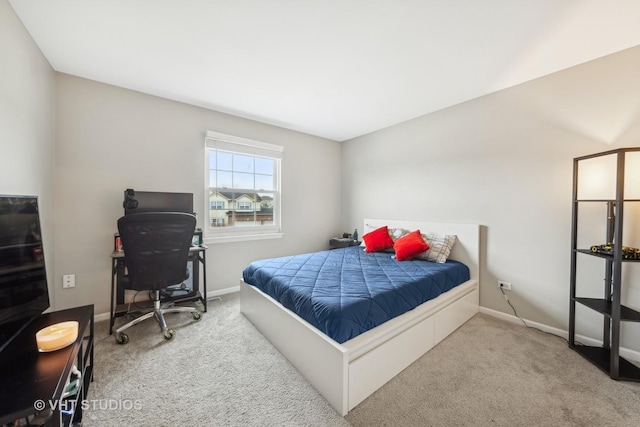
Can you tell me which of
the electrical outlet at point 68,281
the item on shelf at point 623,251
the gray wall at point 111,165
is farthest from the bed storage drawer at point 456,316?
the electrical outlet at point 68,281

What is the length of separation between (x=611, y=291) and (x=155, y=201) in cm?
433

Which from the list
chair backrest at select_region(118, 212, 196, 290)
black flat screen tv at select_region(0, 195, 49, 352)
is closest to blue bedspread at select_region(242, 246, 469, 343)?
chair backrest at select_region(118, 212, 196, 290)

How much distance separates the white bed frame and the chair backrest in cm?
73

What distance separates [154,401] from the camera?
4.91 ft

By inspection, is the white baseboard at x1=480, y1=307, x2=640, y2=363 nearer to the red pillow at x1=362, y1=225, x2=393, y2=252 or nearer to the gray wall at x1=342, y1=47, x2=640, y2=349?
the gray wall at x1=342, y1=47, x2=640, y2=349

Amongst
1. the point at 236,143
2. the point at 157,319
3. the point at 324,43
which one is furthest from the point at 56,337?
the point at 236,143

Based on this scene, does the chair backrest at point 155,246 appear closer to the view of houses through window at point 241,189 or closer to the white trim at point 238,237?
the white trim at point 238,237

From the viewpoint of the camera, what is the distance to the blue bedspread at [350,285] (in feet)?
5.19

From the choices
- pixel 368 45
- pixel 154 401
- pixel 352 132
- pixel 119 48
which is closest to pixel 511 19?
pixel 368 45

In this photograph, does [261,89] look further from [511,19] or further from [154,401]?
[154,401]

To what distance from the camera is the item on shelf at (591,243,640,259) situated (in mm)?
1721

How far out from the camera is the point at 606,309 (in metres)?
1.81

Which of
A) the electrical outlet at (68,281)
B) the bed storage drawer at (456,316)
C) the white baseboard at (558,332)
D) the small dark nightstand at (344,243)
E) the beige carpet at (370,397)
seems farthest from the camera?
the small dark nightstand at (344,243)

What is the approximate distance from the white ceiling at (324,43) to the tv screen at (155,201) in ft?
3.79
